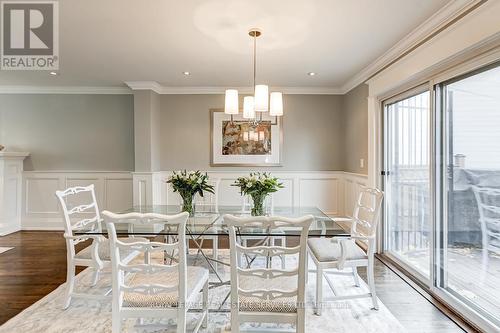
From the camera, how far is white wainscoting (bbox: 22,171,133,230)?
207 inches

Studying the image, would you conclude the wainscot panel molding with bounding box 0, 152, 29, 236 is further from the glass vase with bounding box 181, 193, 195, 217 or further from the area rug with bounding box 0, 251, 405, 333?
the glass vase with bounding box 181, 193, 195, 217

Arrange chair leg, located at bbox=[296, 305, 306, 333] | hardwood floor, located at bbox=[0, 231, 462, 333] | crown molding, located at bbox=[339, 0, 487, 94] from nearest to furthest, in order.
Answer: chair leg, located at bbox=[296, 305, 306, 333] → crown molding, located at bbox=[339, 0, 487, 94] → hardwood floor, located at bbox=[0, 231, 462, 333]

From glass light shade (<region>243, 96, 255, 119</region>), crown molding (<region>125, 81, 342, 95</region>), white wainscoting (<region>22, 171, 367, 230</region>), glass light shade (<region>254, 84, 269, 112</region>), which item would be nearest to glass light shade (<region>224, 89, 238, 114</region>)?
glass light shade (<region>243, 96, 255, 119</region>)

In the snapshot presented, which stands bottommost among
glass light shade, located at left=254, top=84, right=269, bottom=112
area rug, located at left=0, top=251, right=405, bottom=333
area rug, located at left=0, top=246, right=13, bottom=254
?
area rug, located at left=0, top=251, right=405, bottom=333

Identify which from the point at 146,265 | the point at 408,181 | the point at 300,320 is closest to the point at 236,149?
the point at 408,181

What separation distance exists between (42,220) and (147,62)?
3.54 meters

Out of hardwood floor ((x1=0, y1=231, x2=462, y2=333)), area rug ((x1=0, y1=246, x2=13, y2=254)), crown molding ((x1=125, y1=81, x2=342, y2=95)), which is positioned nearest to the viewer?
hardwood floor ((x1=0, y1=231, x2=462, y2=333))

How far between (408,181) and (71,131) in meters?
5.34

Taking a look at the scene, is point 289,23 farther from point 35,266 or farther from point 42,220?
point 42,220

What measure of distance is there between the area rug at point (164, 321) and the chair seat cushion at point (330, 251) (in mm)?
449

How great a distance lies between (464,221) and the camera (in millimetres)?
2486

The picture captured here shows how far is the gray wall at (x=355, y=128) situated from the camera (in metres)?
4.33

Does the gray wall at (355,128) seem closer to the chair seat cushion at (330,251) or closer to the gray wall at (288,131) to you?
the gray wall at (288,131)

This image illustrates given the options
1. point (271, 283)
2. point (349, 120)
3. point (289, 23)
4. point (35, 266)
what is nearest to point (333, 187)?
point (349, 120)
